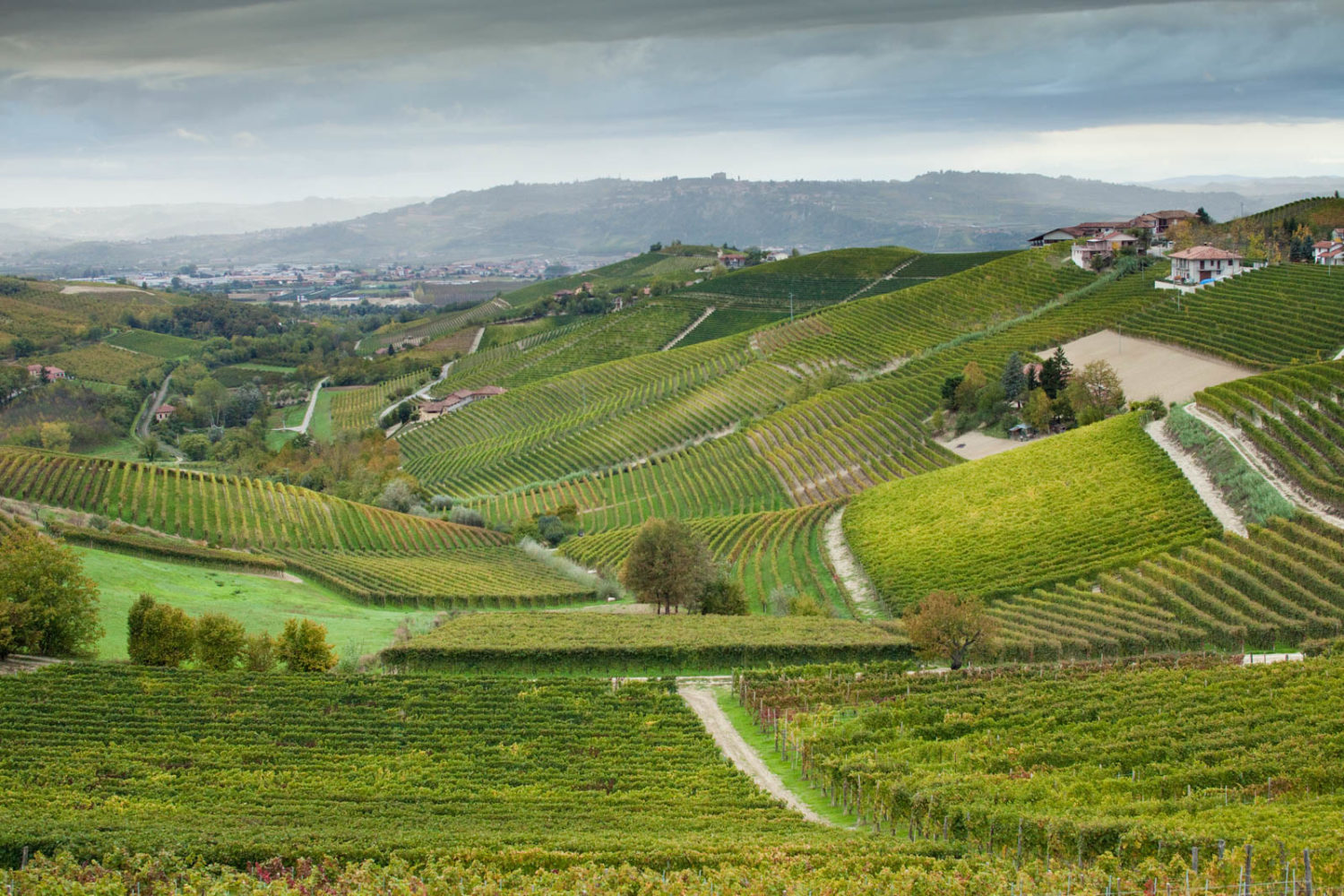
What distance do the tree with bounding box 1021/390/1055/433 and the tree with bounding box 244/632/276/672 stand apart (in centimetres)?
4707

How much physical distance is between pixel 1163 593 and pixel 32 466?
65673 mm

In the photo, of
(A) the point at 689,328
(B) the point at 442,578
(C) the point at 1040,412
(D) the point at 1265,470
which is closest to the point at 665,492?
(B) the point at 442,578

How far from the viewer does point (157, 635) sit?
133 ft

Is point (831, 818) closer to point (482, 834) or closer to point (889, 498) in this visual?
point (482, 834)

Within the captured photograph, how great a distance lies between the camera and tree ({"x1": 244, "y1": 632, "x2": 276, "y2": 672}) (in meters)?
40.3

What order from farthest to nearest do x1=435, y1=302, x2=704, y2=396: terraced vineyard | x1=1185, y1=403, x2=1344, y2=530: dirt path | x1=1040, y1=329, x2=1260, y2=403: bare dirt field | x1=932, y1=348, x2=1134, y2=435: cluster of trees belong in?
x1=435, y1=302, x2=704, y2=396: terraced vineyard, x1=932, y1=348, x2=1134, y2=435: cluster of trees, x1=1040, y1=329, x2=1260, y2=403: bare dirt field, x1=1185, y1=403, x2=1344, y2=530: dirt path

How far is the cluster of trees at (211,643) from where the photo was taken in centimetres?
Answer: 4041

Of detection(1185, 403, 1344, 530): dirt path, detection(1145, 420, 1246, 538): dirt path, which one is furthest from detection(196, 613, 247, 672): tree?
detection(1185, 403, 1344, 530): dirt path

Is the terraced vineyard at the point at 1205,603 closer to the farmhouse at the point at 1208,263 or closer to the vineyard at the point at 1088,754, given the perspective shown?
the vineyard at the point at 1088,754

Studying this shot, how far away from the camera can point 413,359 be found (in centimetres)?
16625

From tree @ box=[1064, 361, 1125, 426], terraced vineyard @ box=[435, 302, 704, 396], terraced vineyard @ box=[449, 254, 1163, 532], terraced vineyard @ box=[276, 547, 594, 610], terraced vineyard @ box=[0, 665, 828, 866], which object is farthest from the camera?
terraced vineyard @ box=[435, 302, 704, 396]

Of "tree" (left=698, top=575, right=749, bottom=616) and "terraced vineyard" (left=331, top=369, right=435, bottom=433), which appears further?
"terraced vineyard" (left=331, top=369, right=435, bottom=433)

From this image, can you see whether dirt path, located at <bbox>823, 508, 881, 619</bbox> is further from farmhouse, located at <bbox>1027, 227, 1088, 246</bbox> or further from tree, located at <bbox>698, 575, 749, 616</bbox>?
farmhouse, located at <bbox>1027, 227, 1088, 246</bbox>

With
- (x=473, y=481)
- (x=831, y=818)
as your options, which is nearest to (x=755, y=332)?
(x=473, y=481)
